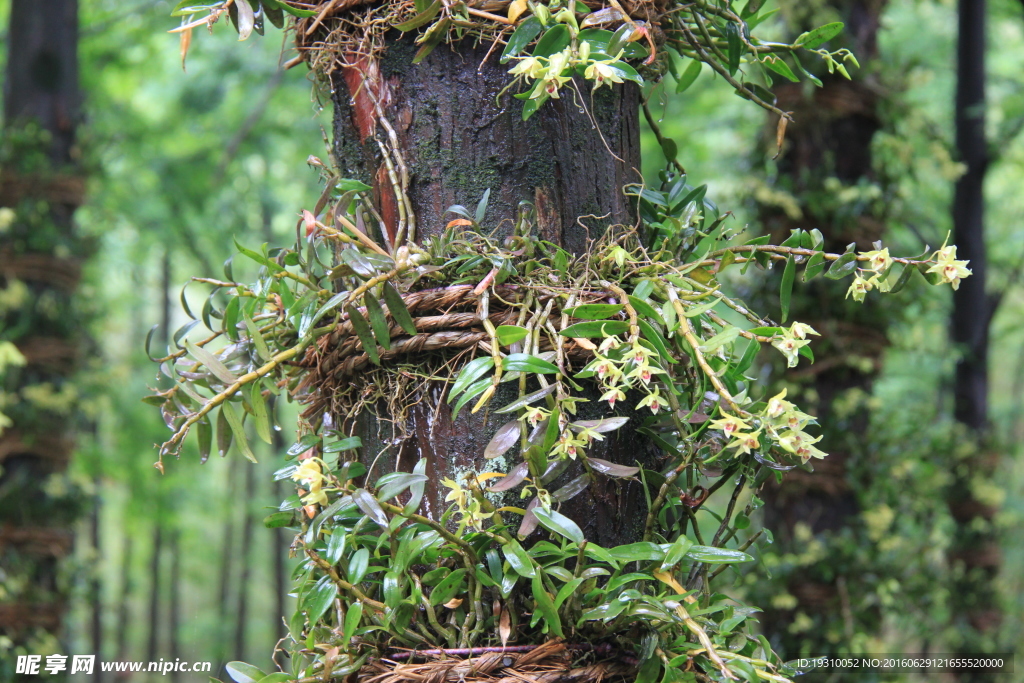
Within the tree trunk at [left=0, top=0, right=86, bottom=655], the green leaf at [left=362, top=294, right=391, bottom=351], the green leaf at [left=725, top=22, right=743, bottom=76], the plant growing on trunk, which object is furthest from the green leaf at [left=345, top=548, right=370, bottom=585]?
the tree trunk at [left=0, top=0, right=86, bottom=655]

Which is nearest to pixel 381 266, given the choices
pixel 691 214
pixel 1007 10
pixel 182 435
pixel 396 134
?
pixel 396 134

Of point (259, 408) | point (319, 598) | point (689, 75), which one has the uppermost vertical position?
point (689, 75)

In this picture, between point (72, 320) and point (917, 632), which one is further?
point (72, 320)

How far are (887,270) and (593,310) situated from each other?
333mm

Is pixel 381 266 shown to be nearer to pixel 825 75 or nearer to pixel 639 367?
pixel 639 367

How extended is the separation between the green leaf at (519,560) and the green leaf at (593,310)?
247 millimetres

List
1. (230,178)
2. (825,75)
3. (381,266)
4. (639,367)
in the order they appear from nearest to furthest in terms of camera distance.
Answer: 1. (639,367)
2. (381,266)
3. (825,75)
4. (230,178)

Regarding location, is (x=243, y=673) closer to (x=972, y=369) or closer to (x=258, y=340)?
(x=258, y=340)

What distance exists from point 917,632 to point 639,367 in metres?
3.27

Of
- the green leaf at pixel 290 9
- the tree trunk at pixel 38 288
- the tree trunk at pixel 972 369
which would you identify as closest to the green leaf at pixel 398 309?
the green leaf at pixel 290 9

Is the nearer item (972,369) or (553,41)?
(553,41)

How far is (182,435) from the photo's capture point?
0.89 meters

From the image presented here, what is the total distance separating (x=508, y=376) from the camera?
82 cm

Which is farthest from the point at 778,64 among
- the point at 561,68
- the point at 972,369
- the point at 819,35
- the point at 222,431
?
the point at 972,369
